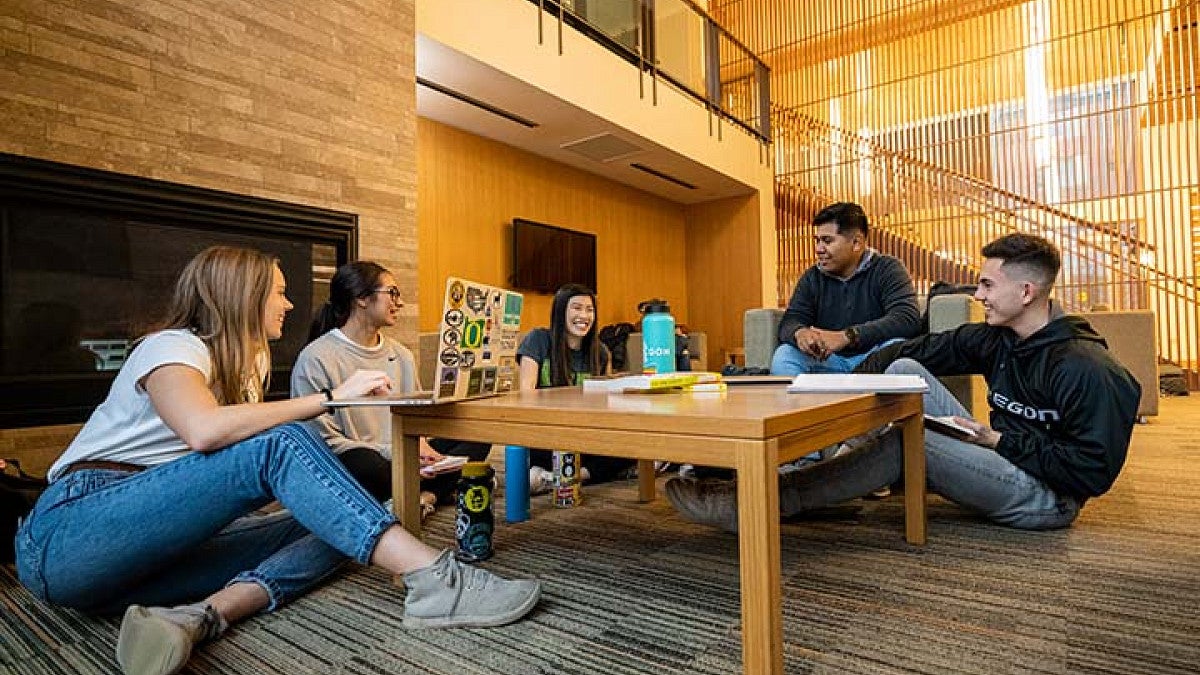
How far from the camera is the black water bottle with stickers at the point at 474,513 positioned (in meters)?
1.61

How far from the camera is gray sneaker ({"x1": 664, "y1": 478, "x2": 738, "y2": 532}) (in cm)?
162

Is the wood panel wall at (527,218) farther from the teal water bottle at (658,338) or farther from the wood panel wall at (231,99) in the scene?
the teal water bottle at (658,338)

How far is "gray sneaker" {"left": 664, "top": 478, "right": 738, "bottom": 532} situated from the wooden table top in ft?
1.03

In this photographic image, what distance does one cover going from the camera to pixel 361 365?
76.9 inches

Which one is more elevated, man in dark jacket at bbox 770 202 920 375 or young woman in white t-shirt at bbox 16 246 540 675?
man in dark jacket at bbox 770 202 920 375

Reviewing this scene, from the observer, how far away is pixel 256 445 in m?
1.11

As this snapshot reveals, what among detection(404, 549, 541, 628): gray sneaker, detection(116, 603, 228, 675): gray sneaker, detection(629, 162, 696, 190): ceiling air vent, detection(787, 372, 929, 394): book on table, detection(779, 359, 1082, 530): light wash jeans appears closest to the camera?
detection(116, 603, 228, 675): gray sneaker

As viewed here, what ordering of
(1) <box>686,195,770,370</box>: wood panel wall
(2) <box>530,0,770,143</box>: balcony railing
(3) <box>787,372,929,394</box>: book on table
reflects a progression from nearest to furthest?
(3) <box>787,372,929,394</box>: book on table → (2) <box>530,0,770,143</box>: balcony railing → (1) <box>686,195,770,370</box>: wood panel wall

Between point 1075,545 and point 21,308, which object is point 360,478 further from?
point 1075,545

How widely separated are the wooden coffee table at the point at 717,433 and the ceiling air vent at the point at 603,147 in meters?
4.48

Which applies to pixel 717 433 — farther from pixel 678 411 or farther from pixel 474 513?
pixel 474 513

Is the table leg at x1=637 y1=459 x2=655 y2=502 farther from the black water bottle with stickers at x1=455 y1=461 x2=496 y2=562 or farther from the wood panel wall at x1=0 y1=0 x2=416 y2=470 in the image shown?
the wood panel wall at x1=0 y1=0 x2=416 y2=470

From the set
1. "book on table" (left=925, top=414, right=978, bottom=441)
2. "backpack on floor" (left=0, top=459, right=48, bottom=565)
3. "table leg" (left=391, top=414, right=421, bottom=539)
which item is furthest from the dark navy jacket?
"backpack on floor" (left=0, top=459, right=48, bottom=565)

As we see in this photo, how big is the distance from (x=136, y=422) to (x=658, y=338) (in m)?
1.07
